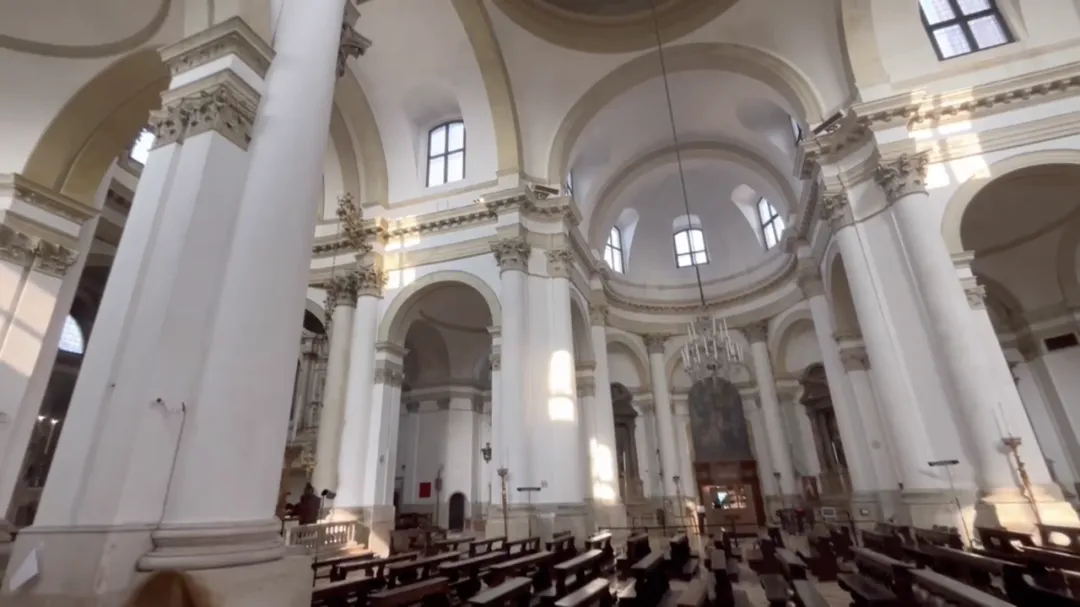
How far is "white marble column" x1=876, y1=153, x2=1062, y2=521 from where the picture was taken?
26.6 ft

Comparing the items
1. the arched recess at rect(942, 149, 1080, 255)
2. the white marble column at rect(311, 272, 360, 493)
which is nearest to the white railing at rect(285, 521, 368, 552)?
the white marble column at rect(311, 272, 360, 493)

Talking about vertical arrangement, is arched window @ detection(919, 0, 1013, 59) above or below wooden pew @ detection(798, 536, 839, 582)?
above

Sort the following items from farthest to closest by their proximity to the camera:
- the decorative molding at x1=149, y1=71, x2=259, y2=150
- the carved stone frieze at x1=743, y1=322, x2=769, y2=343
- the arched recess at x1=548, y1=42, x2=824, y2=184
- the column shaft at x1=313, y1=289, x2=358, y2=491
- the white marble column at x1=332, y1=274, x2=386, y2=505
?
the carved stone frieze at x1=743, y1=322, x2=769, y2=343 → the arched recess at x1=548, y1=42, x2=824, y2=184 → the column shaft at x1=313, y1=289, x2=358, y2=491 → the white marble column at x1=332, y1=274, x2=386, y2=505 → the decorative molding at x1=149, y1=71, x2=259, y2=150

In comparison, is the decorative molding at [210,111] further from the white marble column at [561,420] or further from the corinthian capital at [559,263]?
the corinthian capital at [559,263]

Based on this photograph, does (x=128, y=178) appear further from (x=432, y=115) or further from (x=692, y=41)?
(x=692, y=41)

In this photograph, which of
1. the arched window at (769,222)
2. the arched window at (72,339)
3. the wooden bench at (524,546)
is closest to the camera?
the wooden bench at (524,546)

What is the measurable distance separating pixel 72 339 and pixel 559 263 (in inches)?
651

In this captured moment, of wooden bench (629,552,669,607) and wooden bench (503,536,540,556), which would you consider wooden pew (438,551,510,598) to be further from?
wooden bench (629,552,669,607)

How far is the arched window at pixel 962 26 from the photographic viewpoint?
11172 mm

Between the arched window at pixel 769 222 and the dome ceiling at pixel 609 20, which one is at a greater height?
the dome ceiling at pixel 609 20

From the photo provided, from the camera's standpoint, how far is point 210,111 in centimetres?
449

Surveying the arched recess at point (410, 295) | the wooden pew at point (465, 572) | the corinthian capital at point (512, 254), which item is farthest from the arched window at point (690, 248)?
the wooden pew at point (465, 572)

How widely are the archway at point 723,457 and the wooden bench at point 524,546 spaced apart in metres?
9.55

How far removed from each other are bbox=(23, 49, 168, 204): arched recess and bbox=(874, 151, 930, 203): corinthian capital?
39.1 feet
